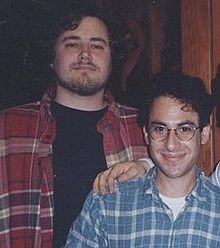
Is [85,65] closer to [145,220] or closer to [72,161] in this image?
[72,161]

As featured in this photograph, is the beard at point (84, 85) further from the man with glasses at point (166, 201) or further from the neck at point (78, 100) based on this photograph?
the man with glasses at point (166, 201)

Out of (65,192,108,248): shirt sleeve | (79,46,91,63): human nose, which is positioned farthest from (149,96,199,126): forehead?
(79,46,91,63): human nose

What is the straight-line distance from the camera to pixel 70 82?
2.07 metres

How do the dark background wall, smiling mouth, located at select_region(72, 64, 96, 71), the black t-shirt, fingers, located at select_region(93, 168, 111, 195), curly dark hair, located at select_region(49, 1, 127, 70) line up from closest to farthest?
fingers, located at select_region(93, 168, 111, 195)
the black t-shirt
smiling mouth, located at select_region(72, 64, 96, 71)
curly dark hair, located at select_region(49, 1, 127, 70)
the dark background wall

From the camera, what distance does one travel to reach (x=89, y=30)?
84.0 inches

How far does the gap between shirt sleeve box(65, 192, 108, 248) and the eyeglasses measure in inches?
→ 11.5

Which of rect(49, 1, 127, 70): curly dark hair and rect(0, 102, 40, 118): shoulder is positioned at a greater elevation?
rect(49, 1, 127, 70): curly dark hair

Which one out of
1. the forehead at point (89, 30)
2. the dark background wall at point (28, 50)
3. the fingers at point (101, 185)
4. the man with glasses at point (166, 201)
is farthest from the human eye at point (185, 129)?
the dark background wall at point (28, 50)

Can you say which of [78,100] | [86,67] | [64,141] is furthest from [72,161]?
[86,67]

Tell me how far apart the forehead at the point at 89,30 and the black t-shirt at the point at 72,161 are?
305 mm

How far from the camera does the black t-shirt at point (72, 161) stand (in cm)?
194

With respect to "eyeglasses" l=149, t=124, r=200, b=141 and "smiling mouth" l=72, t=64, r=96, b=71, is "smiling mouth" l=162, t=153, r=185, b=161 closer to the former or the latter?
"eyeglasses" l=149, t=124, r=200, b=141

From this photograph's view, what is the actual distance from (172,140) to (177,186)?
152 mm

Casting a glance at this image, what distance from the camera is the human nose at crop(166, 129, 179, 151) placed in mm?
1608
